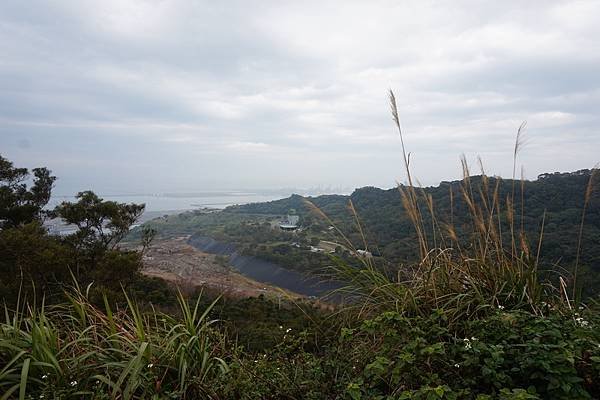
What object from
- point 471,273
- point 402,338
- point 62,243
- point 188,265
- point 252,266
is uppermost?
point 471,273

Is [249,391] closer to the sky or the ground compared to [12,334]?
closer to the ground

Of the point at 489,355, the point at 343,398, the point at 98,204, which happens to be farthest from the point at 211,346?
the point at 98,204

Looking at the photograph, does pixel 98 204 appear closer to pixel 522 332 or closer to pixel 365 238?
pixel 365 238

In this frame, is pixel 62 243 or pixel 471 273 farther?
pixel 62 243

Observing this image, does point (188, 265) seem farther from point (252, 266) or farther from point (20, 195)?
point (20, 195)

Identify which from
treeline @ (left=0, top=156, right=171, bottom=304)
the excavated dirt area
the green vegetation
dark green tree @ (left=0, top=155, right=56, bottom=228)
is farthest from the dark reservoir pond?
the green vegetation

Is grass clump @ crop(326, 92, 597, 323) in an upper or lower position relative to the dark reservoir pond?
upper

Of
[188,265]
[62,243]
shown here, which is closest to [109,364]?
[62,243]

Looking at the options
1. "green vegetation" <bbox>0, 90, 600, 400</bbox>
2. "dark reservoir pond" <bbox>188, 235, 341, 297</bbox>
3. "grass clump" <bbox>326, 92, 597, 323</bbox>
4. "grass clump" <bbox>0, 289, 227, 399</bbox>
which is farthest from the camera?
"dark reservoir pond" <bbox>188, 235, 341, 297</bbox>

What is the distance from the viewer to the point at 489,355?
1354mm

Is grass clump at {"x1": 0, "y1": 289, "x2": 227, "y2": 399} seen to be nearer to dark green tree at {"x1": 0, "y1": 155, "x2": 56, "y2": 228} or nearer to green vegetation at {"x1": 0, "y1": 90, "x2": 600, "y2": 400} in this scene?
green vegetation at {"x1": 0, "y1": 90, "x2": 600, "y2": 400}

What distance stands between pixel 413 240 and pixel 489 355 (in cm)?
131

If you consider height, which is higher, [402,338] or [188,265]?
[402,338]

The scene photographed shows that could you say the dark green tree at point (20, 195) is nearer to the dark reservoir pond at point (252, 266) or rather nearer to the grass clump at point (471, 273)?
the dark reservoir pond at point (252, 266)
